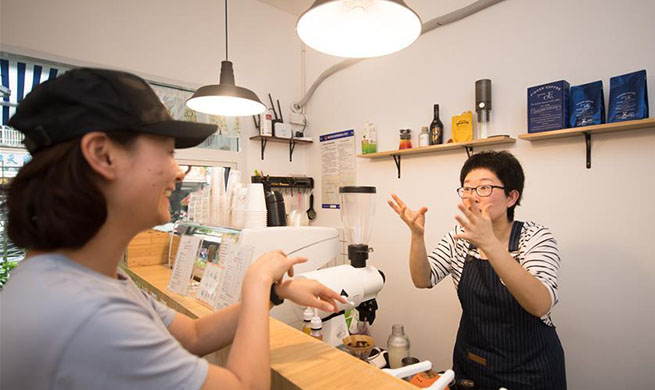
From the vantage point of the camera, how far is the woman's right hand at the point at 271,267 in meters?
0.81

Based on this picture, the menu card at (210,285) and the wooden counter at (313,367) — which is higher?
the menu card at (210,285)

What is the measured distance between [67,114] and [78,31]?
2791 mm

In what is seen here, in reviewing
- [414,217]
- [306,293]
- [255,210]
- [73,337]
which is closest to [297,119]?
[255,210]

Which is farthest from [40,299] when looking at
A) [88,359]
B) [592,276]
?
[592,276]

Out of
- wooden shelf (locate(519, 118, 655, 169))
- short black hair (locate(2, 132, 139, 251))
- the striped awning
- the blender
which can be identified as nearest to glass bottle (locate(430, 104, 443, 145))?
wooden shelf (locate(519, 118, 655, 169))

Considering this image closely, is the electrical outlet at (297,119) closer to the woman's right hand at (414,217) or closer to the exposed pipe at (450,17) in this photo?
the exposed pipe at (450,17)

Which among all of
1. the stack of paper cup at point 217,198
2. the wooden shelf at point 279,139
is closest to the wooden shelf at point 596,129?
the stack of paper cup at point 217,198

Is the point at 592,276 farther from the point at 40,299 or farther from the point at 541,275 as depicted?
the point at 40,299

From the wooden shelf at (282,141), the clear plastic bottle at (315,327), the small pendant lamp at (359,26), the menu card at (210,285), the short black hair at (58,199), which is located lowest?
the clear plastic bottle at (315,327)

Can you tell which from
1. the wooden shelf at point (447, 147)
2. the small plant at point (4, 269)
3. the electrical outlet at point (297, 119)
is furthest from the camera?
the electrical outlet at point (297, 119)

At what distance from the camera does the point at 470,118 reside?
7.90 ft

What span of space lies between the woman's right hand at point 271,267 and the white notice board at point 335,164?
255 cm

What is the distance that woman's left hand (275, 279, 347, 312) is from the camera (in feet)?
3.10

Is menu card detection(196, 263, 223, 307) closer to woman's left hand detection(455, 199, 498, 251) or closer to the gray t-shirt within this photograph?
the gray t-shirt
